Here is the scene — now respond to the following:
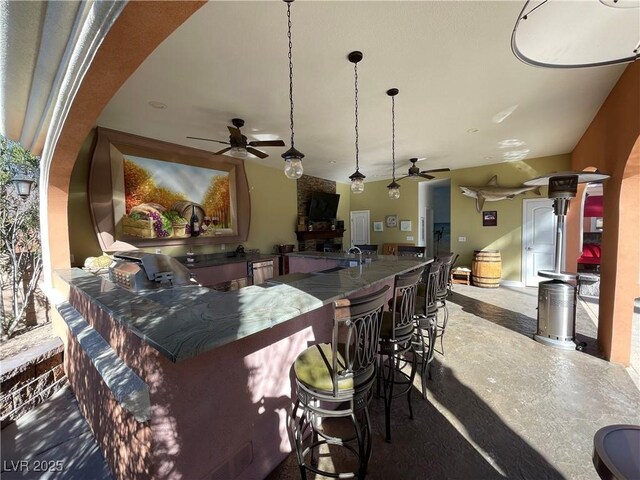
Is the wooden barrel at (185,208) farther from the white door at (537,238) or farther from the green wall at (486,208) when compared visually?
the white door at (537,238)

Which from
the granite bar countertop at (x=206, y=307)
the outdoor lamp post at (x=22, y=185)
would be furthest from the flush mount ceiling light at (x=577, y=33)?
the outdoor lamp post at (x=22, y=185)

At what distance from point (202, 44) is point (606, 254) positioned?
4.47 meters

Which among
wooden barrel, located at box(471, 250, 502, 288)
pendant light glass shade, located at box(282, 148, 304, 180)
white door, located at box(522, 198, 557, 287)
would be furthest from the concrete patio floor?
white door, located at box(522, 198, 557, 287)

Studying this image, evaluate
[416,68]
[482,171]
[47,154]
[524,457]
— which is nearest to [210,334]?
[524,457]

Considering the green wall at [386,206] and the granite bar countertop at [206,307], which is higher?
the green wall at [386,206]

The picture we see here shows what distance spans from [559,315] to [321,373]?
3339mm

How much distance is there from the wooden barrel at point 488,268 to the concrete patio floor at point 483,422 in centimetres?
284

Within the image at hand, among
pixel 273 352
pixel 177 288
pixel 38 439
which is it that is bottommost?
pixel 38 439

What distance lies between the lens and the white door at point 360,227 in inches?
314

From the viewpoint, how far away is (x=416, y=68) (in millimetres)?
2293

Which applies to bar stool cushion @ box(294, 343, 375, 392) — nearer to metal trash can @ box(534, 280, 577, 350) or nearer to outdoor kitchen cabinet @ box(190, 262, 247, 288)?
outdoor kitchen cabinet @ box(190, 262, 247, 288)

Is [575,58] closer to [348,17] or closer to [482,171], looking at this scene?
[348,17]

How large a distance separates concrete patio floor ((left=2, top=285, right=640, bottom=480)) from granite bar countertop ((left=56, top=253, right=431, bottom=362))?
3.53 feet

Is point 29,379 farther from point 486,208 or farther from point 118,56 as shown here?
point 486,208
